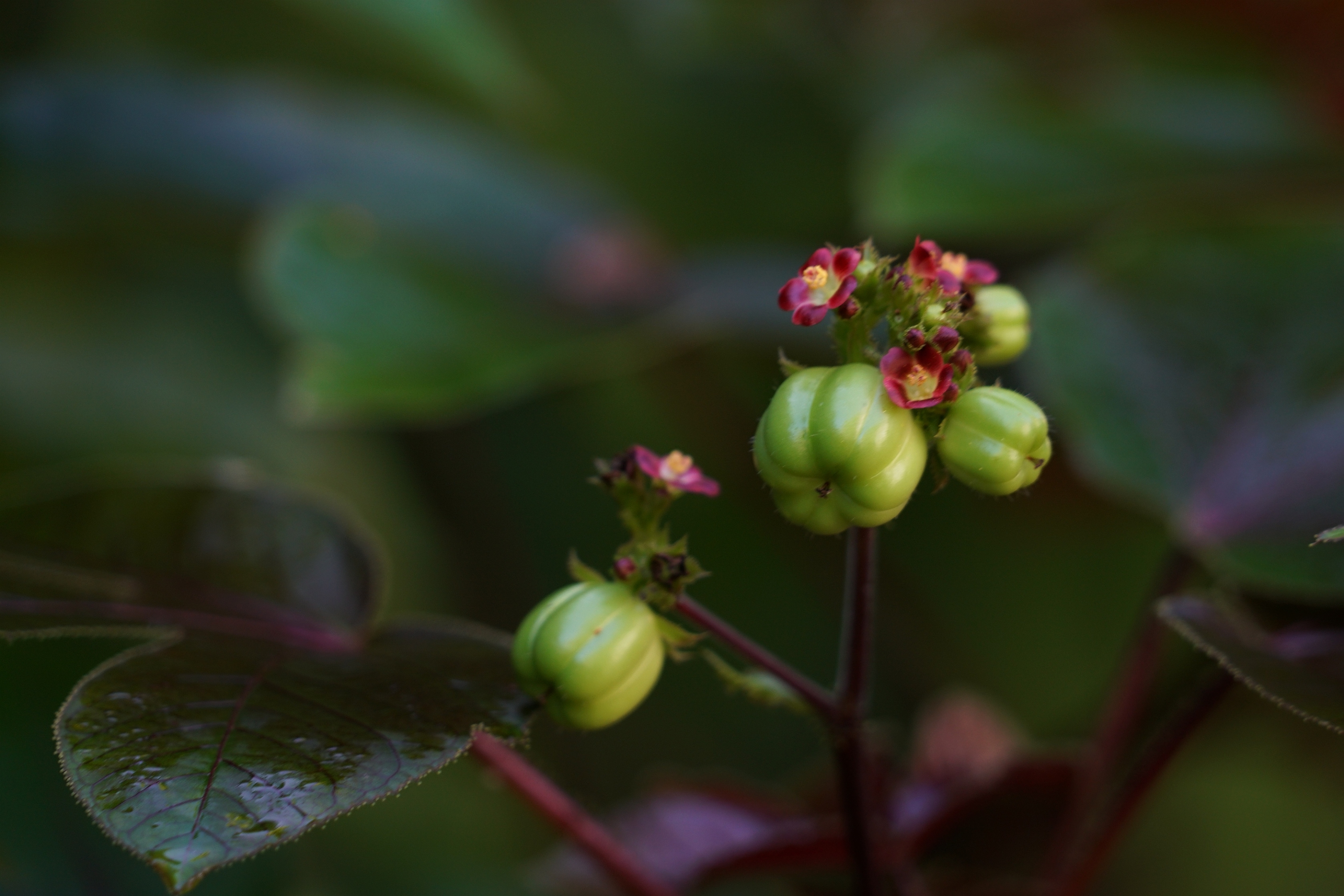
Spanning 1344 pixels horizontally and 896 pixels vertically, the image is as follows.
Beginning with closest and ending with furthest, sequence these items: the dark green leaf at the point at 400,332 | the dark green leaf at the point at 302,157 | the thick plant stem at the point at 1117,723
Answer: the thick plant stem at the point at 1117,723
the dark green leaf at the point at 400,332
the dark green leaf at the point at 302,157

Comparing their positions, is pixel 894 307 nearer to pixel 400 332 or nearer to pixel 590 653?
pixel 590 653

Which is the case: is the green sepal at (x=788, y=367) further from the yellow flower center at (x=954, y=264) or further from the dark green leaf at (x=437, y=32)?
the dark green leaf at (x=437, y=32)

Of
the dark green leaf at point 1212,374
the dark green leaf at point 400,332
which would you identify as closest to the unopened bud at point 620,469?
the dark green leaf at point 1212,374

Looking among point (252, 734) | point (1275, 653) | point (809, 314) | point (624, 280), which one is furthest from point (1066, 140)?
point (252, 734)

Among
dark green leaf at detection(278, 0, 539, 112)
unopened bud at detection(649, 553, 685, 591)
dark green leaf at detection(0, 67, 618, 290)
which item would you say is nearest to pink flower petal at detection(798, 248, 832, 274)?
unopened bud at detection(649, 553, 685, 591)

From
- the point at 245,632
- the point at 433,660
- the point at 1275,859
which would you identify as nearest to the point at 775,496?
the point at 433,660

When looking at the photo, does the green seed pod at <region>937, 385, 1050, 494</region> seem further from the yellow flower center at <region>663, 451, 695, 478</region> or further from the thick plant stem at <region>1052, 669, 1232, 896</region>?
the thick plant stem at <region>1052, 669, 1232, 896</region>
